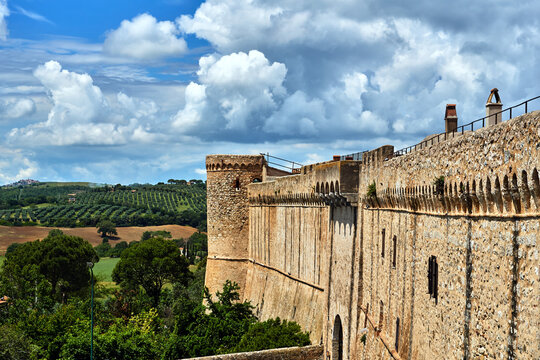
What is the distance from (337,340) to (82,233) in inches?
4133

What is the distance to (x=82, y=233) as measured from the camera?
12050cm

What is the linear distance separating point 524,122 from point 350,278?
43.7 feet

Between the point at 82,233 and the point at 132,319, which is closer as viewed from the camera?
the point at 132,319

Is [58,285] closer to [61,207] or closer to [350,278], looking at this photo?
[350,278]

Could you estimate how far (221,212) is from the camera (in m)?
38.2

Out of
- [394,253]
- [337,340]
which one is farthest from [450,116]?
[337,340]

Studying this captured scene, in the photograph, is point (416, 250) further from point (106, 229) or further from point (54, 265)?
point (106, 229)

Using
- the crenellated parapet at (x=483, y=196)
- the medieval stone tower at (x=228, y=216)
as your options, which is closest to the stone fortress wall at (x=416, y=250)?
the crenellated parapet at (x=483, y=196)

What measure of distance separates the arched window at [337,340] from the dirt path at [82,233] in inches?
3299

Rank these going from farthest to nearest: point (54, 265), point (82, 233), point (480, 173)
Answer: point (82, 233)
point (54, 265)
point (480, 173)

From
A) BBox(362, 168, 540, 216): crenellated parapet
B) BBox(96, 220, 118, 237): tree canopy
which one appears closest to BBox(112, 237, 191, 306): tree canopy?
BBox(362, 168, 540, 216): crenellated parapet

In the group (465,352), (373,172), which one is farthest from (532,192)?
(373,172)

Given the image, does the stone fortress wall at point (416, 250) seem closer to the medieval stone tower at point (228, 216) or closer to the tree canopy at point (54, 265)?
the medieval stone tower at point (228, 216)

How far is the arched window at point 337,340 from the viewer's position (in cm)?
2267
